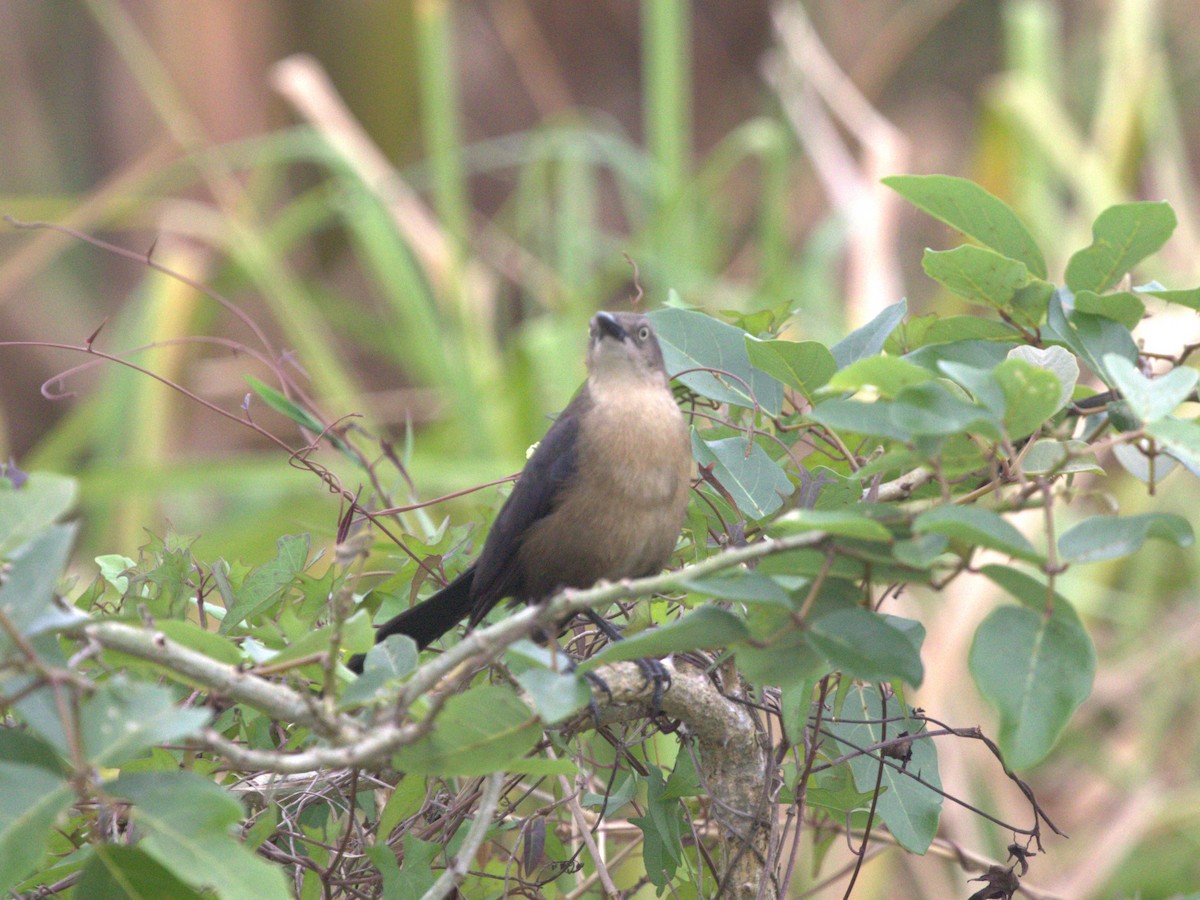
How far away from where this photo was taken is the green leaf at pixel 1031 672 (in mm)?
1046

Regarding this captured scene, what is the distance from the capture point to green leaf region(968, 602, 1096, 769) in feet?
3.43

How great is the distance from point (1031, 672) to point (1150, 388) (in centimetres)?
30

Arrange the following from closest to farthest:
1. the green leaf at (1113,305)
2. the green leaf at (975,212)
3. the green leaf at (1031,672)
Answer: the green leaf at (1031,672)
the green leaf at (1113,305)
the green leaf at (975,212)

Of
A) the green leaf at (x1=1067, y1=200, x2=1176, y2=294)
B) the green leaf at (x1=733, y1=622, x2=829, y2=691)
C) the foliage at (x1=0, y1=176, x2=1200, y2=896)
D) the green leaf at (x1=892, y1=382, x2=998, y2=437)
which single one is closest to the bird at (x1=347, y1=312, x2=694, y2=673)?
the foliage at (x1=0, y1=176, x2=1200, y2=896)

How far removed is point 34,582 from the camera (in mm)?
995

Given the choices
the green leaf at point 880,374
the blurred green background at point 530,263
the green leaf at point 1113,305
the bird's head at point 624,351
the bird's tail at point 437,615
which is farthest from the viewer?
the blurred green background at point 530,263

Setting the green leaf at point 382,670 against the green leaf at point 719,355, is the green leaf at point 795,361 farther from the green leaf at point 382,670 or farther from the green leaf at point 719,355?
the green leaf at point 382,670

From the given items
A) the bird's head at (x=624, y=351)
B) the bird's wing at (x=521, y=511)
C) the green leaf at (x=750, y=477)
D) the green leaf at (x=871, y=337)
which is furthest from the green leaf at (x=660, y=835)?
the bird's head at (x=624, y=351)

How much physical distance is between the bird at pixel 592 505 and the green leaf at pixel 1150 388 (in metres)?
0.99

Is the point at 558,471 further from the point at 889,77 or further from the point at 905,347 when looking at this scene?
the point at 889,77

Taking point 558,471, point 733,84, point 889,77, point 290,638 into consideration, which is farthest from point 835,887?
point 889,77

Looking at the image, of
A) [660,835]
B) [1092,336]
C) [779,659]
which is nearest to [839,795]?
[660,835]

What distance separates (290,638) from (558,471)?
3.27 feet

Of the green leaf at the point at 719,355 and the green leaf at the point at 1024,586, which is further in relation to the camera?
the green leaf at the point at 719,355
